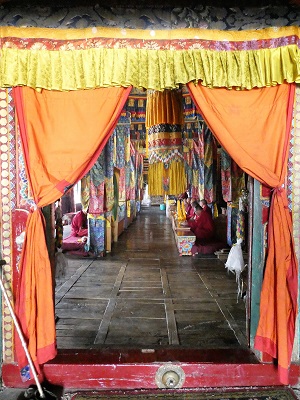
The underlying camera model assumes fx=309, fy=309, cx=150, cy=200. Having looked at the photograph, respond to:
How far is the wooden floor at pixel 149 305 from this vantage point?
11.8 ft

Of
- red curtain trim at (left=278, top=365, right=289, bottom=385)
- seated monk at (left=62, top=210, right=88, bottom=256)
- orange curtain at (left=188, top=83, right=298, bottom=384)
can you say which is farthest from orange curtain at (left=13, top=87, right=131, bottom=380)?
seated monk at (left=62, top=210, right=88, bottom=256)

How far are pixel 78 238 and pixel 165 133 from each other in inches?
142

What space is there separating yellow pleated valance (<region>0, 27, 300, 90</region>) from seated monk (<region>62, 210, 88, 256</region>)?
5.62 meters

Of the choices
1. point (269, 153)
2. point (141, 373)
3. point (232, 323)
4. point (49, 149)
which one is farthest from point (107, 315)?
point (269, 153)

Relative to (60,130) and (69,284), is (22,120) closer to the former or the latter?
(60,130)

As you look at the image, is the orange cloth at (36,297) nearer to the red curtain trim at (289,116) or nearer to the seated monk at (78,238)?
the red curtain trim at (289,116)

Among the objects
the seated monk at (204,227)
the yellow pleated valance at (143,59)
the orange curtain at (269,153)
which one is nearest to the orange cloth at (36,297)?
the yellow pleated valance at (143,59)

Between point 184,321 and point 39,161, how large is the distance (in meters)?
2.74

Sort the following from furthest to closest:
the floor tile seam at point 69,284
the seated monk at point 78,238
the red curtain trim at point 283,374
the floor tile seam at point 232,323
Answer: the seated monk at point 78,238 → the floor tile seam at point 69,284 → the floor tile seam at point 232,323 → the red curtain trim at point 283,374

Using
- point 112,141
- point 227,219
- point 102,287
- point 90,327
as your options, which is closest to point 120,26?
point 90,327

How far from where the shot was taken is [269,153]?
2785 mm

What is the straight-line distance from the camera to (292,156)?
2.92 metres

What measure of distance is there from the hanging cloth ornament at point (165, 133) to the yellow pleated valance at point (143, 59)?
410 centimetres

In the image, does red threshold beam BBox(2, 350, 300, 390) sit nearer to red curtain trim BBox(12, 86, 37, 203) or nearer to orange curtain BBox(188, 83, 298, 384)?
orange curtain BBox(188, 83, 298, 384)
